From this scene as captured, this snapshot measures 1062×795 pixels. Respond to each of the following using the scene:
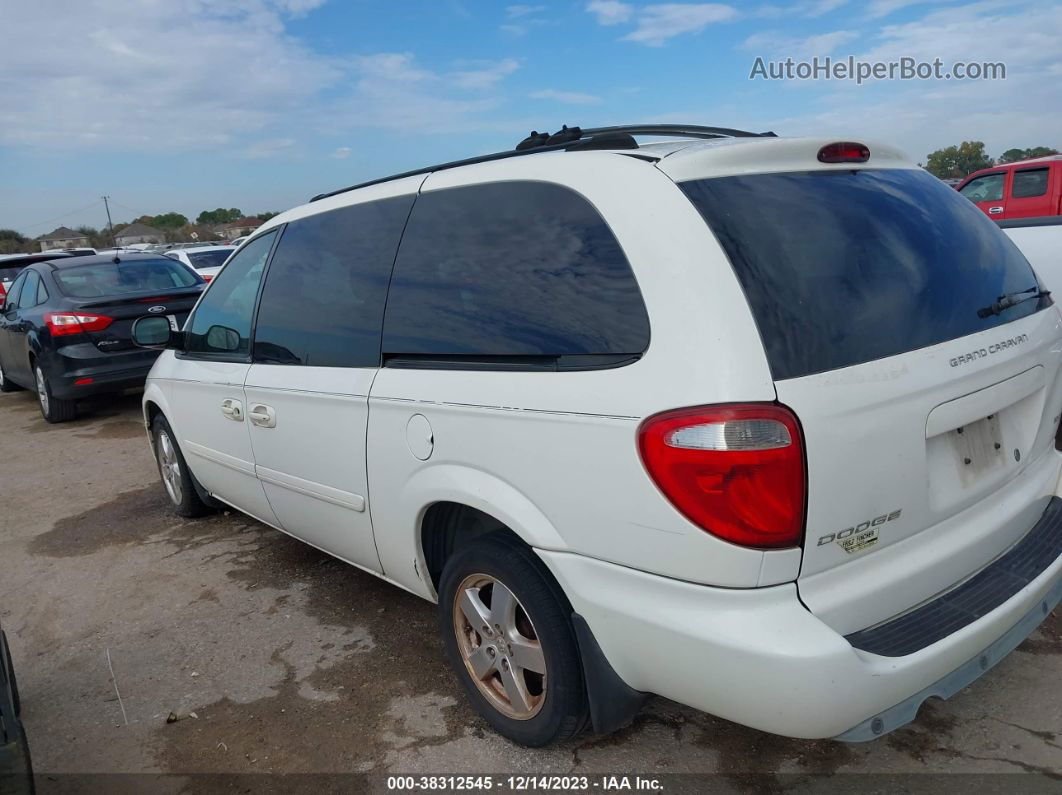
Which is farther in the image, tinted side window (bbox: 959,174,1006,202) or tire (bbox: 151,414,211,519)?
tinted side window (bbox: 959,174,1006,202)

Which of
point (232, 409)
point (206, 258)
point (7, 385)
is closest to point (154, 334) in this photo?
point (232, 409)

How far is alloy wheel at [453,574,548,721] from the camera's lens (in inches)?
99.7

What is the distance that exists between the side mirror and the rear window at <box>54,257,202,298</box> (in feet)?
14.4

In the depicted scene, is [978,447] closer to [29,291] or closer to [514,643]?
[514,643]

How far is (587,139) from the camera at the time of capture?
8.73ft

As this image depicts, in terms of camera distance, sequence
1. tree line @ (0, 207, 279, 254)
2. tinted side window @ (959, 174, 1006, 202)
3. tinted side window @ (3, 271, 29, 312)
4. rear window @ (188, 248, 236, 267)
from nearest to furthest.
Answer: tinted side window @ (3, 271, 29, 312) → tinted side window @ (959, 174, 1006, 202) → rear window @ (188, 248, 236, 267) → tree line @ (0, 207, 279, 254)

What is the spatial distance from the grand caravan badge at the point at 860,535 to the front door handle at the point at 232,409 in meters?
2.73

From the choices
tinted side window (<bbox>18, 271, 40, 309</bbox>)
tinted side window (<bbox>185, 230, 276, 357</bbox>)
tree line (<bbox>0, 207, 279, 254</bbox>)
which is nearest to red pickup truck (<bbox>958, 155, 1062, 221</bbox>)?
tinted side window (<bbox>185, 230, 276, 357</bbox>)

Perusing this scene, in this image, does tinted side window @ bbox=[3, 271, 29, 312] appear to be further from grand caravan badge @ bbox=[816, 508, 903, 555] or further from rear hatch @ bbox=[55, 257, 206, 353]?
grand caravan badge @ bbox=[816, 508, 903, 555]

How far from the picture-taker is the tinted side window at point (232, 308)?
3.86m

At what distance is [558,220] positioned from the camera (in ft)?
7.84

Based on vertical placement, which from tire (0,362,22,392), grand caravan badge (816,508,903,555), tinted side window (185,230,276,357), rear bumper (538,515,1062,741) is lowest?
tire (0,362,22,392)

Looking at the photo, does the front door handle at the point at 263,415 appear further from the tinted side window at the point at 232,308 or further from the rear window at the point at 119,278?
the rear window at the point at 119,278

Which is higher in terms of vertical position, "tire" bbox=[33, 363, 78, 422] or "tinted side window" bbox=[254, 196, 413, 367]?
"tinted side window" bbox=[254, 196, 413, 367]
